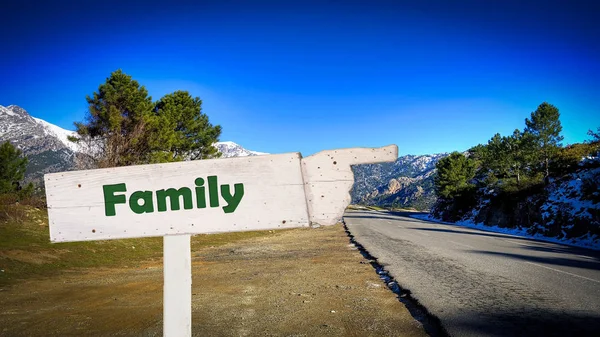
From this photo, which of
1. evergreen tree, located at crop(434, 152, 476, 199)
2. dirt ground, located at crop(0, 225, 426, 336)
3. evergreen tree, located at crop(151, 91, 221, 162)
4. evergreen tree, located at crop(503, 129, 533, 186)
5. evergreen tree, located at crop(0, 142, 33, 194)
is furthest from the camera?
evergreen tree, located at crop(434, 152, 476, 199)

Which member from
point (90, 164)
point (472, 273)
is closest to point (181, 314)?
point (472, 273)

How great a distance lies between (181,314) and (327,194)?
115cm

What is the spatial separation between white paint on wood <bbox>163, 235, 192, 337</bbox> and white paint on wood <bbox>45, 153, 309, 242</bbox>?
10 centimetres

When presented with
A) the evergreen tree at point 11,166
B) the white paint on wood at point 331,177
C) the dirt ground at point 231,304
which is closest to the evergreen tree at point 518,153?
the dirt ground at point 231,304

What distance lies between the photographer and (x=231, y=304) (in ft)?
18.1

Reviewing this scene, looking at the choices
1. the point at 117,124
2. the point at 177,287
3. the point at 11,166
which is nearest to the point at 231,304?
the point at 177,287

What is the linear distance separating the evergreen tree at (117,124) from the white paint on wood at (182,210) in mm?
19844

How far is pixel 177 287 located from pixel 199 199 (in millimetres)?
549

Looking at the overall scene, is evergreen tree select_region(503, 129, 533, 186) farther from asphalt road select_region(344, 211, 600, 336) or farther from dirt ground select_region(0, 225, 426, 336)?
dirt ground select_region(0, 225, 426, 336)

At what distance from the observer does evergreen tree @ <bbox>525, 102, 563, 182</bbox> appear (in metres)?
30.8

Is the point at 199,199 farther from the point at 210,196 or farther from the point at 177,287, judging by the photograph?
the point at 177,287

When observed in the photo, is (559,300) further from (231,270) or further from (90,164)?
(90,164)

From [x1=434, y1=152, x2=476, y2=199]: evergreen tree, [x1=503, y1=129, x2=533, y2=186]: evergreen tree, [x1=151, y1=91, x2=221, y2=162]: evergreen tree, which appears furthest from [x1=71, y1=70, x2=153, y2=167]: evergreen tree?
[x1=434, y1=152, x2=476, y2=199]: evergreen tree

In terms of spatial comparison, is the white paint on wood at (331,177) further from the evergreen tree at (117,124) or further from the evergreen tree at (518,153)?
the evergreen tree at (518,153)
